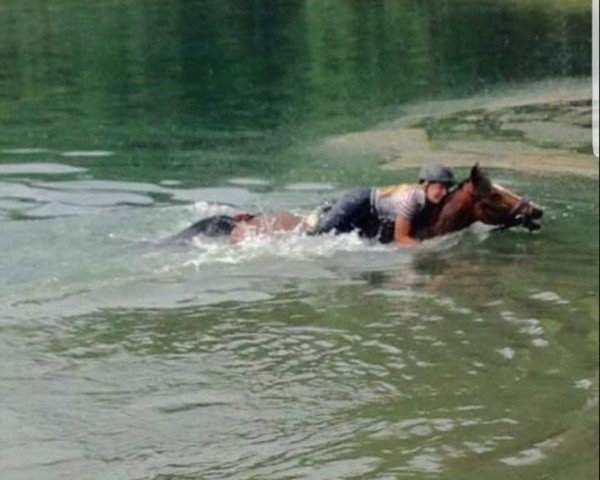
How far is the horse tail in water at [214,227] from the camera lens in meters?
12.7

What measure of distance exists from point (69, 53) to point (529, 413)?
27382mm

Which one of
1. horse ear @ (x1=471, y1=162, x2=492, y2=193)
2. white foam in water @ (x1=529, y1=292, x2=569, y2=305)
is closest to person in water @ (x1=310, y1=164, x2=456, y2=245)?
horse ear @ (x1=471, y1=162, x2=492, y2=193)

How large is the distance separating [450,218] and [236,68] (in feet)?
60.1

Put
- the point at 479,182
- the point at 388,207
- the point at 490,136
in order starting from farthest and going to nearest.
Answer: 1. the point at 490,136
2. the point at 388,207
3. the point at 479,182

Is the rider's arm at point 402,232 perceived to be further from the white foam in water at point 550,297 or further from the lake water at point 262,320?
the white foam in water at point 550,297

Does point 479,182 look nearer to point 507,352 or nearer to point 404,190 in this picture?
point 404,190

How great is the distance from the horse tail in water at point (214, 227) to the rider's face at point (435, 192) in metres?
1.58

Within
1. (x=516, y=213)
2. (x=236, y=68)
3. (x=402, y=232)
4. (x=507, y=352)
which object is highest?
(x=236, y=68)

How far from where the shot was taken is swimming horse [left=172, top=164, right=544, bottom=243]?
12.3 meters

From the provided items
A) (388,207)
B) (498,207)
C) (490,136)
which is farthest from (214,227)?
(490,136)

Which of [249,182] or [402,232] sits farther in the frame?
[249,182]

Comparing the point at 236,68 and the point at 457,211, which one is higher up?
the point at 236,68

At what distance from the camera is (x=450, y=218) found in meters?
12.4

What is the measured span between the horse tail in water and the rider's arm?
4.24 feet
